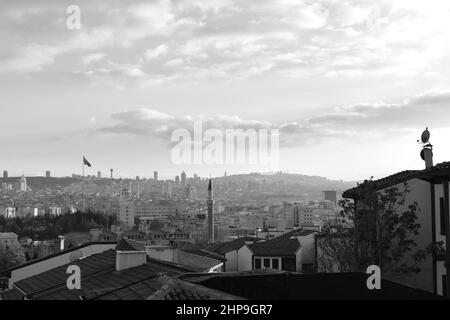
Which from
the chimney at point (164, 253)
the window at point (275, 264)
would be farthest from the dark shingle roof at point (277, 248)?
the chimney at point (164, 253)

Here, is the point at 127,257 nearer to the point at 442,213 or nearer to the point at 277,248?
the point at 442,213

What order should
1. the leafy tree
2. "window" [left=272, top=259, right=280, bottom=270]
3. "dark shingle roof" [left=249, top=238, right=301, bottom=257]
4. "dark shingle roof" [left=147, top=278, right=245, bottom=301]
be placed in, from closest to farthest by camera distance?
"dark shingle roof" [left=147, top=278, right=245, bottom=301] < the leafy tree < "dark shingle roof" [left=249, top=238, right=301, bottom=257] < "window" [left=272, top=259, right=280, bottom=270]

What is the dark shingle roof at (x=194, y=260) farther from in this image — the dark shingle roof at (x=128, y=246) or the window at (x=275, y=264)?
the window at (x=275, y=264)

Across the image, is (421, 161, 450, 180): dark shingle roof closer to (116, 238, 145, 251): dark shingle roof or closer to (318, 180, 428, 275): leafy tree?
(318, 180, 428, 275): leafy tree

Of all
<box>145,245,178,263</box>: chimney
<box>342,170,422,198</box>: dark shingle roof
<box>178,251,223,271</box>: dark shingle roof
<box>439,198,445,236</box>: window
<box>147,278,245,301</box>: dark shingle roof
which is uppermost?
<box>342,170,422,198</box>: dark shingle roof

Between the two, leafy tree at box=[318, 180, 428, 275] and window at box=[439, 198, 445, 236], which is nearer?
window at box=[439, 198, 445, 236]

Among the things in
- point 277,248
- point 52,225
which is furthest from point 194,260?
point 52,225

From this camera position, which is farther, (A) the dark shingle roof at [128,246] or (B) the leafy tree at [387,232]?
(B) the leafy tree at [387,232]

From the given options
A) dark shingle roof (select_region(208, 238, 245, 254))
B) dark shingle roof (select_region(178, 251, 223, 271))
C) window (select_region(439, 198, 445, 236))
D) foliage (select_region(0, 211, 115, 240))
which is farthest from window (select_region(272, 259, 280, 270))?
foliage (select_region(0, 211, 115, 240))
